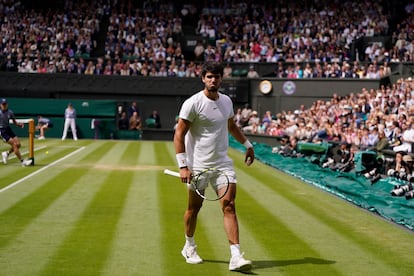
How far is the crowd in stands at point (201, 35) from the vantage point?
37.7m

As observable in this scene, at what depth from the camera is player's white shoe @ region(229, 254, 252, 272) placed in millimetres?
7707

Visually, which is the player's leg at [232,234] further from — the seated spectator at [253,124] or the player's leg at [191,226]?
the seated spectator at [253,124]

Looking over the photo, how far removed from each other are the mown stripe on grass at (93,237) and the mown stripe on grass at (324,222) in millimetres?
2585

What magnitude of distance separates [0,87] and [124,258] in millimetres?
32635

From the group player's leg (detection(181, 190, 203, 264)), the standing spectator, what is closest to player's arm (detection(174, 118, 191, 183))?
player's leg (detection(181, 190, 203, 264))

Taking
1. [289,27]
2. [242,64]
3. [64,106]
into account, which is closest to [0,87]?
Result: [64,106]

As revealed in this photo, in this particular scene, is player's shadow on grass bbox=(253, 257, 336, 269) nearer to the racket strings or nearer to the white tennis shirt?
the racket strings

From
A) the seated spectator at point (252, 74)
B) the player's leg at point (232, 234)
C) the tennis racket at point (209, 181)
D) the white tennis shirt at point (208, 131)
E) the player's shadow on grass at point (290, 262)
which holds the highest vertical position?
the seated spectator at point (252, 74)

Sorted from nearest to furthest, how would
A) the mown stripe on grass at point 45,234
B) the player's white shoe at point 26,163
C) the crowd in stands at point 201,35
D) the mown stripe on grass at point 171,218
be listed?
1. the mown stripe on grass at point 45,234
2. the mown stripe on grass at point 171,218
3. the player's white shoe at point 26,163
4. the crowd in stands at point 201,35

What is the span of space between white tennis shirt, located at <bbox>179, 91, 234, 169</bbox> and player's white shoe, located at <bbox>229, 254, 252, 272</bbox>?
1021mm

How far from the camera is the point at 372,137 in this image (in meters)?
21.8

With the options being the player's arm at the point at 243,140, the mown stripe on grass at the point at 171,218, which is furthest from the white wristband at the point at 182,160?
the mown stripe on grass at the point at 171,218

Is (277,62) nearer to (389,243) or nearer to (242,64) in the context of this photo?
(242,64)

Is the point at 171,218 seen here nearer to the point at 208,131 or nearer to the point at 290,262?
the point at 290,262
